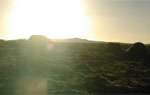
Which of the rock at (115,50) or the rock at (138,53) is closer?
the rock at (138,53)

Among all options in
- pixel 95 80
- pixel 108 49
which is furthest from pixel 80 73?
pixel 108 49

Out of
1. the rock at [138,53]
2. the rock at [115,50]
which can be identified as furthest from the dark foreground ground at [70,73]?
the rock at [138,53]

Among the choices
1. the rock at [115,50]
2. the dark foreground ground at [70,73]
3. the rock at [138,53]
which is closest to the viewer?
the dark foreground ground at [70,73]

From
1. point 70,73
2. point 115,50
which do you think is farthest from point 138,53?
point 70,73

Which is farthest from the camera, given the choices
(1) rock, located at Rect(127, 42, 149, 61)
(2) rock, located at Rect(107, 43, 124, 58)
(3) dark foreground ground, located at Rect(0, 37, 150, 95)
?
(2) rock, located at Rect(107, 43, 124, 58)

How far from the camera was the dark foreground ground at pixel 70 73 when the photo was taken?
3562cm

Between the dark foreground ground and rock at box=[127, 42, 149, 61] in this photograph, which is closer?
the dark foreground ground

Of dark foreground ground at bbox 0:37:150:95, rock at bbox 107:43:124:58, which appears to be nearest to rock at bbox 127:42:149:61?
dark foreground ground at bbox 0:37:150:95

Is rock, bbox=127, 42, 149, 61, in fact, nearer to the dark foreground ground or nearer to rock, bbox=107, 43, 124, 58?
the dark foreground ground

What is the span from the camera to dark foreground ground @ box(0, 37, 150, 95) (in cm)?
3562

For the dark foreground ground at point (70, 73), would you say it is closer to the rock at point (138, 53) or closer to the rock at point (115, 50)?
the rock at point (115, 50)

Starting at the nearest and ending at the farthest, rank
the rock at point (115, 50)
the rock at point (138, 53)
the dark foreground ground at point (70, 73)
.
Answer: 1. the dark foreground ground at point (70, 73)
2. the rock at point (138, 53)
3. the rock at point (115, 50)

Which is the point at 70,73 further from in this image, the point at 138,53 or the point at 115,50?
the point at 115,50

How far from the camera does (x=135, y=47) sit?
64.8 m
